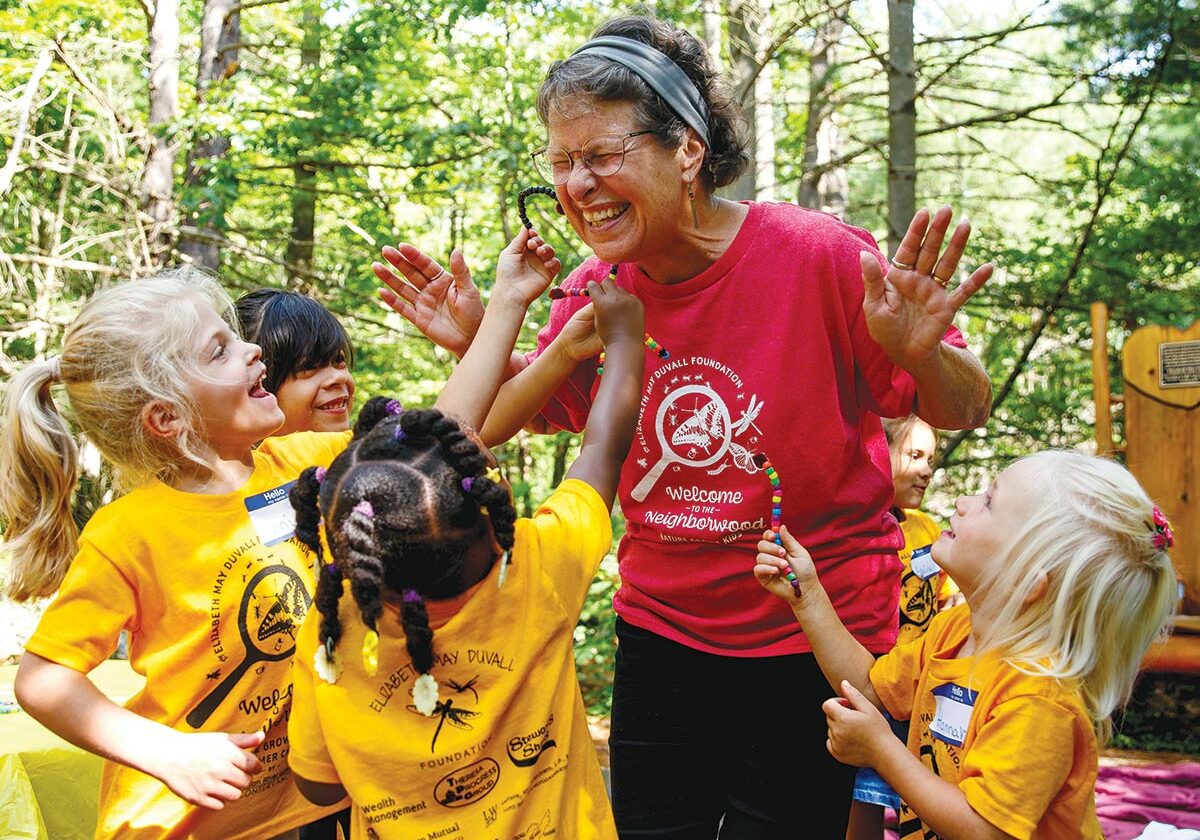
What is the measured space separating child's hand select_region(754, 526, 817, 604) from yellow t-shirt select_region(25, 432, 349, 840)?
2.98 feet

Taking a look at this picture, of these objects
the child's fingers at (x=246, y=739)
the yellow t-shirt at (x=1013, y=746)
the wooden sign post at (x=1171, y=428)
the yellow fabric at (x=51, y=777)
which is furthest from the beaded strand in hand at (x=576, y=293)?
the wooden sign post at (x=1171, y=428)

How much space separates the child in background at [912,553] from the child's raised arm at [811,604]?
3.83 feet

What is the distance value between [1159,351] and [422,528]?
14.2ft

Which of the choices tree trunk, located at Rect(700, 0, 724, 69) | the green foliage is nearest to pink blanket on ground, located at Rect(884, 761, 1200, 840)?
the green foliage

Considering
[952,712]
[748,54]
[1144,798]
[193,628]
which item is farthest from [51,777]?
[748,54]

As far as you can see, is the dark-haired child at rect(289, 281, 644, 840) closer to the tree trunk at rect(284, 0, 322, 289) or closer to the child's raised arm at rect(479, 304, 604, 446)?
the child's raised arm at rect(479, 304, 604, 446)

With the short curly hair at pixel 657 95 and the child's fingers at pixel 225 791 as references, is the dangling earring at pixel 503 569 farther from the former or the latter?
the short curly hair at pixel 657 95

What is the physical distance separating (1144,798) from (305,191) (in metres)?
6.12

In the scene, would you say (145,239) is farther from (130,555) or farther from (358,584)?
(358,584)

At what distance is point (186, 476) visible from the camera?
2.10 metres

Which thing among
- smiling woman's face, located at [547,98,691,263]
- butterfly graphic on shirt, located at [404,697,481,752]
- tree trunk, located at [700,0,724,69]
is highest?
tree trunk, located at [700,0,724,69]

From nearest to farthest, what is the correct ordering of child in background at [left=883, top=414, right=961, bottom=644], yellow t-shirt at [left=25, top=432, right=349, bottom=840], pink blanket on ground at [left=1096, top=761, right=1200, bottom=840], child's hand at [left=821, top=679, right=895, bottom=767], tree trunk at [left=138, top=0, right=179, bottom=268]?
child's hand at [left=821, top=679, right=895, bottom=767], yellow t-shirt at [left=25, top=432, right=349, bottom=840], child in background at [left=883, top=414, right=961, bottom=644], pink blanket on ground at [left=1096, top=761, right=1200, bottom=840], tree trunk at [left=138, top=0, right=179, bottom=268]

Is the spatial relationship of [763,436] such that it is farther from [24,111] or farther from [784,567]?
[24,111]

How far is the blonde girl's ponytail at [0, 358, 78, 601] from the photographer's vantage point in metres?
2.10
